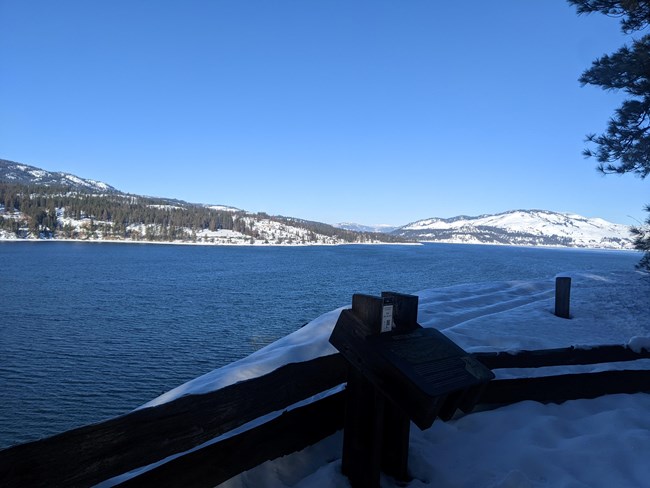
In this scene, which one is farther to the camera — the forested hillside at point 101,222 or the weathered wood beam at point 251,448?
the forested hillside at point 101,222

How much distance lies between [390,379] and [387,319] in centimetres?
44

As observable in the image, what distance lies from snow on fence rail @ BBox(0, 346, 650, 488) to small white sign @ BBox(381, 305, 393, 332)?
669 mm

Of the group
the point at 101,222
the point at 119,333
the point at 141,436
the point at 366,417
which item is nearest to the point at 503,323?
the point at 366,417

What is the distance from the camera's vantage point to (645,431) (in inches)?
166

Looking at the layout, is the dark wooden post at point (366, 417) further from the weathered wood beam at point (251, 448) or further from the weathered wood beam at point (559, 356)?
the weathered wood beam at point (559, 356)

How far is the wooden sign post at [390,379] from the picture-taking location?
9.94ft

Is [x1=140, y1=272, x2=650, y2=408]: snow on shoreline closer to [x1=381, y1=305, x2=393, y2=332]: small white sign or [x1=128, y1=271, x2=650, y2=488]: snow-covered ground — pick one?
[x1=128, y1=271, x2=650, y2=488]: snow-covered ground

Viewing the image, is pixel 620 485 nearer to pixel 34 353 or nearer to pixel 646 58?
pixel 646 58

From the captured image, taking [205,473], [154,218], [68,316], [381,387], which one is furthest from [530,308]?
[154,218]

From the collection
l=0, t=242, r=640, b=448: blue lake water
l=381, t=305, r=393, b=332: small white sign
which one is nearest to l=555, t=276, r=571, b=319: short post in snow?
l=381, t=305, r=393, b=332: small white sign

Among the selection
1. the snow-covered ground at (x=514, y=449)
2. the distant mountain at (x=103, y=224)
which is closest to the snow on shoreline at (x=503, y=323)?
the snow-covered ground at (x=514, y=449)

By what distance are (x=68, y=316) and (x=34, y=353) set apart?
902 centimetres

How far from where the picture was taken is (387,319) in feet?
11.0

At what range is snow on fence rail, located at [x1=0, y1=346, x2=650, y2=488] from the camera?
7.09ft
